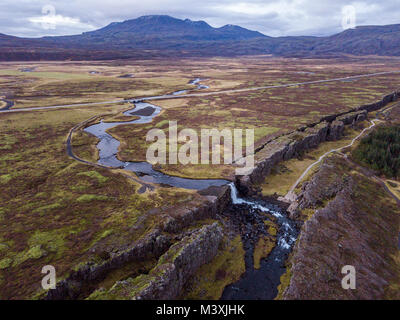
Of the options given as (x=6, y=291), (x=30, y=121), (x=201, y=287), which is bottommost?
(x=201, y=287)

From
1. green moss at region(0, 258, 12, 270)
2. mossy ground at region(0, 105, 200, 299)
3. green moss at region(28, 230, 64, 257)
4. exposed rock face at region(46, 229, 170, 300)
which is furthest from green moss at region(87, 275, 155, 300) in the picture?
green moss at region(0, 258, 12, 270)

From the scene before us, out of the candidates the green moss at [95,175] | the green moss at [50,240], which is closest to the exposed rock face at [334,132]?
the green moss at [95,175]

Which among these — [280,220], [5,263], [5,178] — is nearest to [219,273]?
[280,220]

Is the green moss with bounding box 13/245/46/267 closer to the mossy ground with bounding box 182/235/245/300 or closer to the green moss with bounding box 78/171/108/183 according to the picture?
the mossy ground with bounding box 182/235/245/300

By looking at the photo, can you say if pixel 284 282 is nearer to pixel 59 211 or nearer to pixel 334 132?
pixel 59 211

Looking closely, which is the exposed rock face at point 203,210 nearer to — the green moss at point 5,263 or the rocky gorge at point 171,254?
the rocky gorge at point 171,254

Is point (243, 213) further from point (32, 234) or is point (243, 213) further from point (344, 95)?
point (344, 95)
